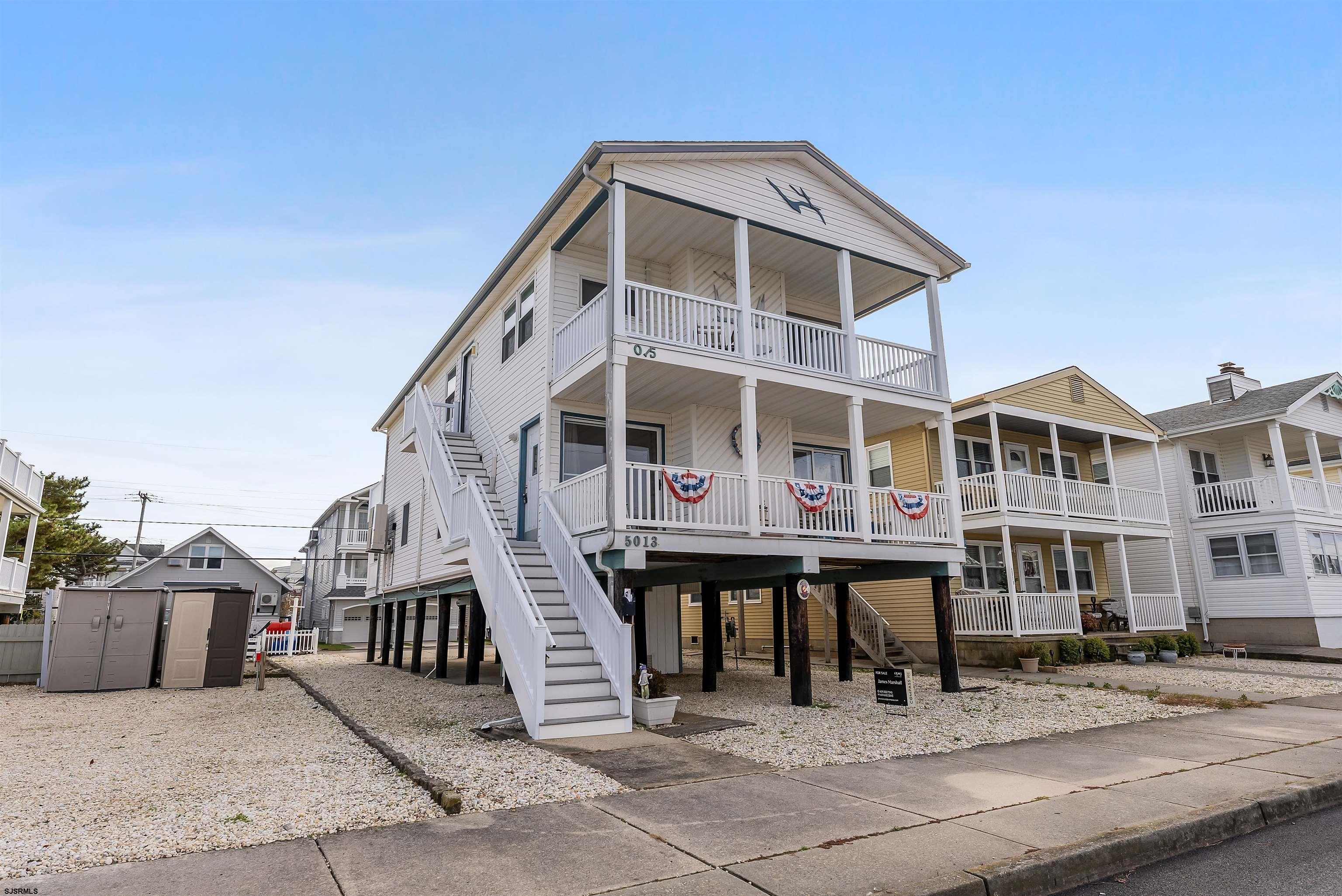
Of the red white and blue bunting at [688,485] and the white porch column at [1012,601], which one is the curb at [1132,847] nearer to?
the red white and blue bunting at [688,485]

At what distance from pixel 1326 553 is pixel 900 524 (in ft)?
64.7

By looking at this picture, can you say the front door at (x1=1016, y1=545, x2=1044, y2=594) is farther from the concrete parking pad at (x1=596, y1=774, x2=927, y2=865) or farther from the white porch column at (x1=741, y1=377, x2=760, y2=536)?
the concrete parking pad at (x1=596, y1=774, x2=927, y2=865)

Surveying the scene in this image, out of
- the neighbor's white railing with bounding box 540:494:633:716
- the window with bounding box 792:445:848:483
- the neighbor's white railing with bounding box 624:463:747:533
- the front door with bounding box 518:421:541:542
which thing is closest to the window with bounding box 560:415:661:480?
the front door with bounding box 518:421:541:542

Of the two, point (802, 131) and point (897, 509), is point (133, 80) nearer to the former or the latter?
point (802, 131)

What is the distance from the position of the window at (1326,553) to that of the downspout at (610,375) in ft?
78.2

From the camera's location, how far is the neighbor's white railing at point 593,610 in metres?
9.53

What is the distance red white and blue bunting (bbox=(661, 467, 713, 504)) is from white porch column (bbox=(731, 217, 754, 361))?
2.47 meters

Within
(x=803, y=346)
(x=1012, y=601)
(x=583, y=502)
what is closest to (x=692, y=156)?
(x=803, y=346)

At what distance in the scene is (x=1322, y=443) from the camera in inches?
1088

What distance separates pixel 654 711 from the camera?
9.74m

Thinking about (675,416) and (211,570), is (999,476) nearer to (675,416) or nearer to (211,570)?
(675,416)

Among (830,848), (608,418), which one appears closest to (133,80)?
(608,418)

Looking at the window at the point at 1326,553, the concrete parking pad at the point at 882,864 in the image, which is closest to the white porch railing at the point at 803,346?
the concrete parking pad at the point at 882,864

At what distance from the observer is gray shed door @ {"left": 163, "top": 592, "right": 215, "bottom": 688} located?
15.8m
